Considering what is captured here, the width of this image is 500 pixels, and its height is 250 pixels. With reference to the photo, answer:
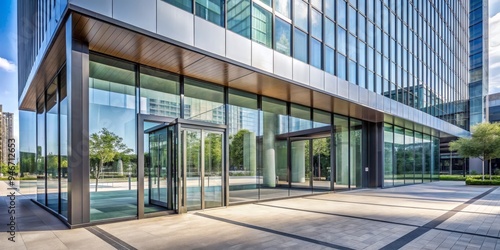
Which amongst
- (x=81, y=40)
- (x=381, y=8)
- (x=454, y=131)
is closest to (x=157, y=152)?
(x=81, y=40)

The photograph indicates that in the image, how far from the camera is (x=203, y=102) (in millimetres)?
11875

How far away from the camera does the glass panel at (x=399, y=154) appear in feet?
75.7

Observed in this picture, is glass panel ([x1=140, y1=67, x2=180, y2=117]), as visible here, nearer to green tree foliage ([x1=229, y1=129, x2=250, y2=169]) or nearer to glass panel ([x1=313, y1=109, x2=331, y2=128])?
green tree foliage ([x1=229, y1=129, x2=250, y2=169])

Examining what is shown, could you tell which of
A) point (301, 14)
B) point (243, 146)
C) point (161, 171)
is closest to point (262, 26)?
point (301, 14)

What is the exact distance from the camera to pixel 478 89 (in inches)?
1550

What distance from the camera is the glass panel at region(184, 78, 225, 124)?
11.4m

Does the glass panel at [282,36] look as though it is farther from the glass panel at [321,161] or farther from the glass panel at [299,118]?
the glass panel at [321,161]

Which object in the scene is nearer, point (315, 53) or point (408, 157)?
point (315, 53)

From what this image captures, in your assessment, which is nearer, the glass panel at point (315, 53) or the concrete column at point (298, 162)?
the glass panel at point (315, 53)

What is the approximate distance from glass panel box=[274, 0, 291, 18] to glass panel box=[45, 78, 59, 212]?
9.12 meters

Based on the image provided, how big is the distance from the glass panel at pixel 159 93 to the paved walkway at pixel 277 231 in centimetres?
359

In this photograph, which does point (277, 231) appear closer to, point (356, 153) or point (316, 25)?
point (316, 25)

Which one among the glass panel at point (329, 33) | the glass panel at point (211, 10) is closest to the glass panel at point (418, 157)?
the glass panel at point (329, 33)

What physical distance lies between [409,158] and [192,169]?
21234 mm
